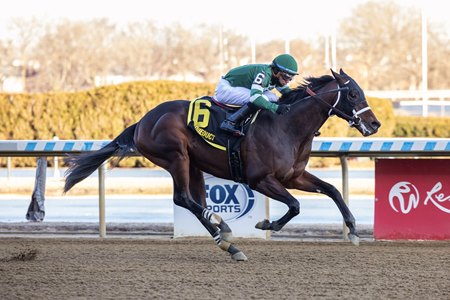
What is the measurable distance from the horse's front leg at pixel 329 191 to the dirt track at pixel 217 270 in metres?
0.26

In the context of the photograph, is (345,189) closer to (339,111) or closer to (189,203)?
(339,111)

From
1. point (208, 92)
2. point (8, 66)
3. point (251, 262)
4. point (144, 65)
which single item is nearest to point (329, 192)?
point (251, 262)

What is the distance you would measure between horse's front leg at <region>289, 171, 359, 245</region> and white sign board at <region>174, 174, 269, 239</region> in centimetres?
169

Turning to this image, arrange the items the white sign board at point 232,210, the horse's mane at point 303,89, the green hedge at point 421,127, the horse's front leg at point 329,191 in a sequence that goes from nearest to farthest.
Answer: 1. the horse's front leg at point 329,191
2. the horse's mane at point 303,89
3. the white sign board at point 232,210
4. the green hedge at point 421,127

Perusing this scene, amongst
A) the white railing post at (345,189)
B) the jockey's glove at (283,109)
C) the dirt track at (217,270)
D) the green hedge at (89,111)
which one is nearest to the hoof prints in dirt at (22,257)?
the dirt track at (217,270)

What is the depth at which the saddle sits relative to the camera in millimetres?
8672

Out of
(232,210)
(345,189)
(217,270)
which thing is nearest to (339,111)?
(345,189)

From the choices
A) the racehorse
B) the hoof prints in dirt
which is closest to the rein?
the racehorse

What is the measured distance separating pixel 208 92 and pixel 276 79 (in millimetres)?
15105

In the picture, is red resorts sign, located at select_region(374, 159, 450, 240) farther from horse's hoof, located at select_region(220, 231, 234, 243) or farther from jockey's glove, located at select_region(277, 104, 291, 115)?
horse's hoof, located at select_region(220, 231, 234, 243)

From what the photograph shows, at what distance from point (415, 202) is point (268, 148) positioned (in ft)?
8.55

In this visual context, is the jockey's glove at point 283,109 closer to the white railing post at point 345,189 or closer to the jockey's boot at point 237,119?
the jockey's boot at point 237,119

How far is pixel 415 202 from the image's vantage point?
10.4 metres

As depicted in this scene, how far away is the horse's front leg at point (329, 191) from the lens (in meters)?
8.60
